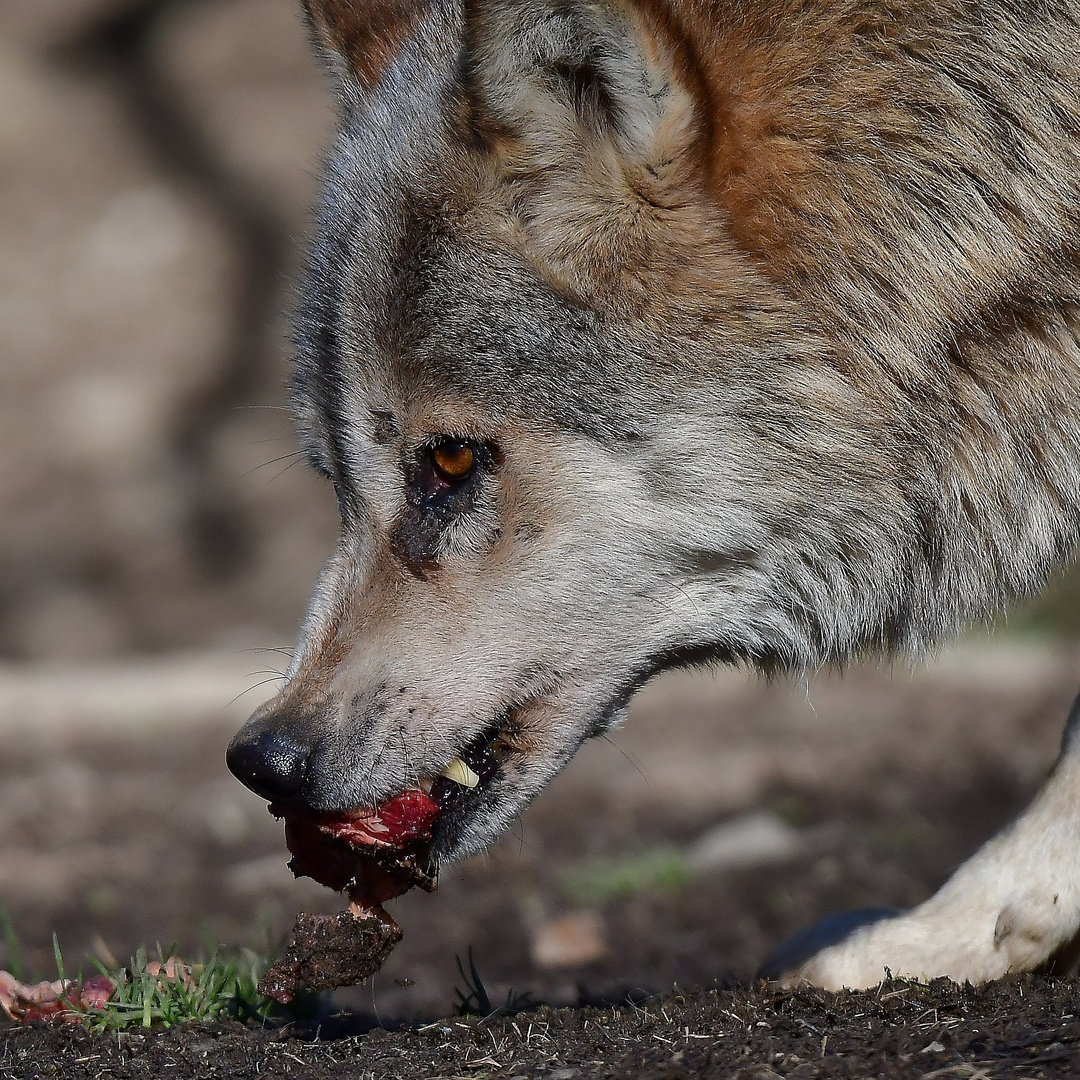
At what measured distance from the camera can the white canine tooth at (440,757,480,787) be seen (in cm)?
285

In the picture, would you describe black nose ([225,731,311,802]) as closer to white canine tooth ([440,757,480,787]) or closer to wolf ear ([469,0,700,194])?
white canine tooth ([440,757,480,787])

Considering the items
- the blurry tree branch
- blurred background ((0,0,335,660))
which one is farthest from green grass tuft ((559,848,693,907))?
the blurry tree branch

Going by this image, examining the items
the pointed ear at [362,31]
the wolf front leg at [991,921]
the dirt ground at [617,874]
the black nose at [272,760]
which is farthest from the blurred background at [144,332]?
the wolf front leg at [991,921]

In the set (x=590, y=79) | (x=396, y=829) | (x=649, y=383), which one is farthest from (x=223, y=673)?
(x=590, y=79)

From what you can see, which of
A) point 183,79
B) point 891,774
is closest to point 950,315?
point 891,774

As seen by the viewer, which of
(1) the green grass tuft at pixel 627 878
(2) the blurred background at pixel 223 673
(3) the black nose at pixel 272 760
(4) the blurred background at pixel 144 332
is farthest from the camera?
(4) the blurred background at pixel 144 332

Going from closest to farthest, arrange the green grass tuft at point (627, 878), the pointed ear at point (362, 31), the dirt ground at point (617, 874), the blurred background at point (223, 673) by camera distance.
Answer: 1. the dirt ground at point (617, 874)
2. the pointed ear at point (362, 31)
3. the blurred background at point (223, 673)
4. the green grass tuft at point (627, 878)

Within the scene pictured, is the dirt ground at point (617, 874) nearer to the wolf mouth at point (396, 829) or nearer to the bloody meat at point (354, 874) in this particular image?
the bloody meat at point (354, 874)

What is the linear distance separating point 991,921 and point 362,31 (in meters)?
2.58

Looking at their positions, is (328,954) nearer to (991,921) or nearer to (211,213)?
(991,921)

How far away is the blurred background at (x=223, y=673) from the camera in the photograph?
4.94m

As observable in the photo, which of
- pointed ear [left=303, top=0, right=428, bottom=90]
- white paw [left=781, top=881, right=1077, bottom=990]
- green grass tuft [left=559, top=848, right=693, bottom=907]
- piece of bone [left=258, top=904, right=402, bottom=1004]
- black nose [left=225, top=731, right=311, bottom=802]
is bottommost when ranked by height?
green grass tuft [left=559, top=848, right=693, bottom=907]

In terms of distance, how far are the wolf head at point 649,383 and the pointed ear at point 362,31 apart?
0.33 meters

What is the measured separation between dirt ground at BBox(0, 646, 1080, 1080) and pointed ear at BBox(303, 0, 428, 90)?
2.20 meters
